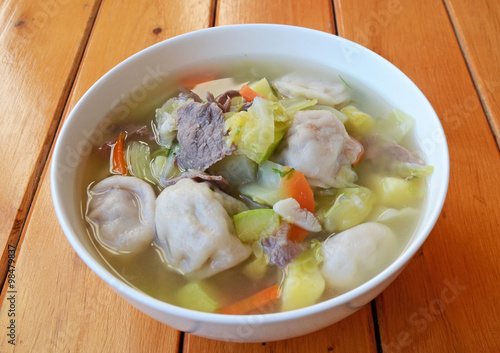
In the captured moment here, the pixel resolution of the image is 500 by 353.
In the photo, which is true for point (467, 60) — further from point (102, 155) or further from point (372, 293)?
point (102, 155)

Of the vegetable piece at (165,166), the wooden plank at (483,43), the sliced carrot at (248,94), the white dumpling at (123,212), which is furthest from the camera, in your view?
the wooden plank at (483,43)

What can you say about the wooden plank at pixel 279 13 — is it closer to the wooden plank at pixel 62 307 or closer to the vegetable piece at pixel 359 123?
the vegetable piece at pixel 359 123

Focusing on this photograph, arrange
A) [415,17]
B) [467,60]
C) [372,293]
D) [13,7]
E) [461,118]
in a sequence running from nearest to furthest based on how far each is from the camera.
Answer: [372,293], [461,118], [467,60], [415,17], [13,7]

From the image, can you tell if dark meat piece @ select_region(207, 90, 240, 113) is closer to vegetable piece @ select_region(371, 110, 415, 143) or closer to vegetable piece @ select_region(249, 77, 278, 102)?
vegetable piece @ select_region(249, 77, 278, 102)

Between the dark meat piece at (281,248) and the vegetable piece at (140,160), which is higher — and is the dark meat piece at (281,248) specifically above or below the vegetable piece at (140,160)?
below

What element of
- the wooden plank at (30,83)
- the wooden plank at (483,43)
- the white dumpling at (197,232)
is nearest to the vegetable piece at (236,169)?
the white dumpling at (197,232)

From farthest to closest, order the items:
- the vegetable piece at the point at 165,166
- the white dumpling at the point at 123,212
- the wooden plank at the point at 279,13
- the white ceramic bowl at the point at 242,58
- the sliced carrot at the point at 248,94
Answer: the wooden plank at the point at 279,13
the sliced carrot at the point at 248,94
the vegetable piece at the point at 165,166
the white dumpling at the point at 123,212
the white ceramic bowl at the point at 242,58

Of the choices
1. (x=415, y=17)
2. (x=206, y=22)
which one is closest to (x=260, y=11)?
(x=206, y=22)
